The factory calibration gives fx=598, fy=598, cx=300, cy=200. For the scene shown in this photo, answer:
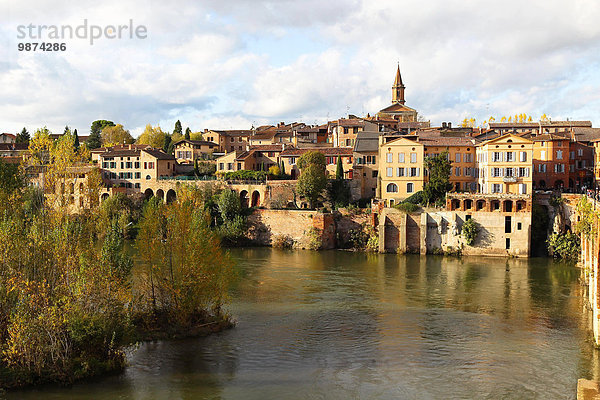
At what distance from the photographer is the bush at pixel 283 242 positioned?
5775cm

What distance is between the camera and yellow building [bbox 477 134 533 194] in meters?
55.2

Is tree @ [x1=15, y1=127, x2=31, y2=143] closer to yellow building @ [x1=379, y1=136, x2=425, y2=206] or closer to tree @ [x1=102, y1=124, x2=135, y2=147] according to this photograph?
tree @ [x1=102, y1=124, x2=135, y2=147]

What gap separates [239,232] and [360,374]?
35929 mm

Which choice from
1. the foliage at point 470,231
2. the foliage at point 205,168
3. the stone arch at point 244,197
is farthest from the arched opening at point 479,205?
the foliage at point 205,168

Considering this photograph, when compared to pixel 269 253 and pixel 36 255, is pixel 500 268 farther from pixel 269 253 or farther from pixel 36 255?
pixel 36 255

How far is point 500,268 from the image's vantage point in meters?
46.1

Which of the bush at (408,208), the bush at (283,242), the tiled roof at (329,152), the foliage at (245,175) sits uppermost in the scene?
the tiled roof at (329,152)

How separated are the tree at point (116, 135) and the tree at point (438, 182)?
71.6m

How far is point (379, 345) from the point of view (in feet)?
89.1

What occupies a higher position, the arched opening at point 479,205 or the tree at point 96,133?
the tree at point 96,133

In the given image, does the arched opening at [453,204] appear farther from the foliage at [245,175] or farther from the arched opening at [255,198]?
the foliage at [245,175]

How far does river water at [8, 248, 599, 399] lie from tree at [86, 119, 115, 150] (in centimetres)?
7052

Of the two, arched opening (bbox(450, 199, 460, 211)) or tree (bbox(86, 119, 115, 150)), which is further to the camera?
tree (bbox(86, 119, 115, 150))

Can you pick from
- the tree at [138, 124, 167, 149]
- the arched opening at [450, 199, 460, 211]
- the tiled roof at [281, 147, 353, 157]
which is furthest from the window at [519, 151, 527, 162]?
the tree at [138, 124, 167, 149]
